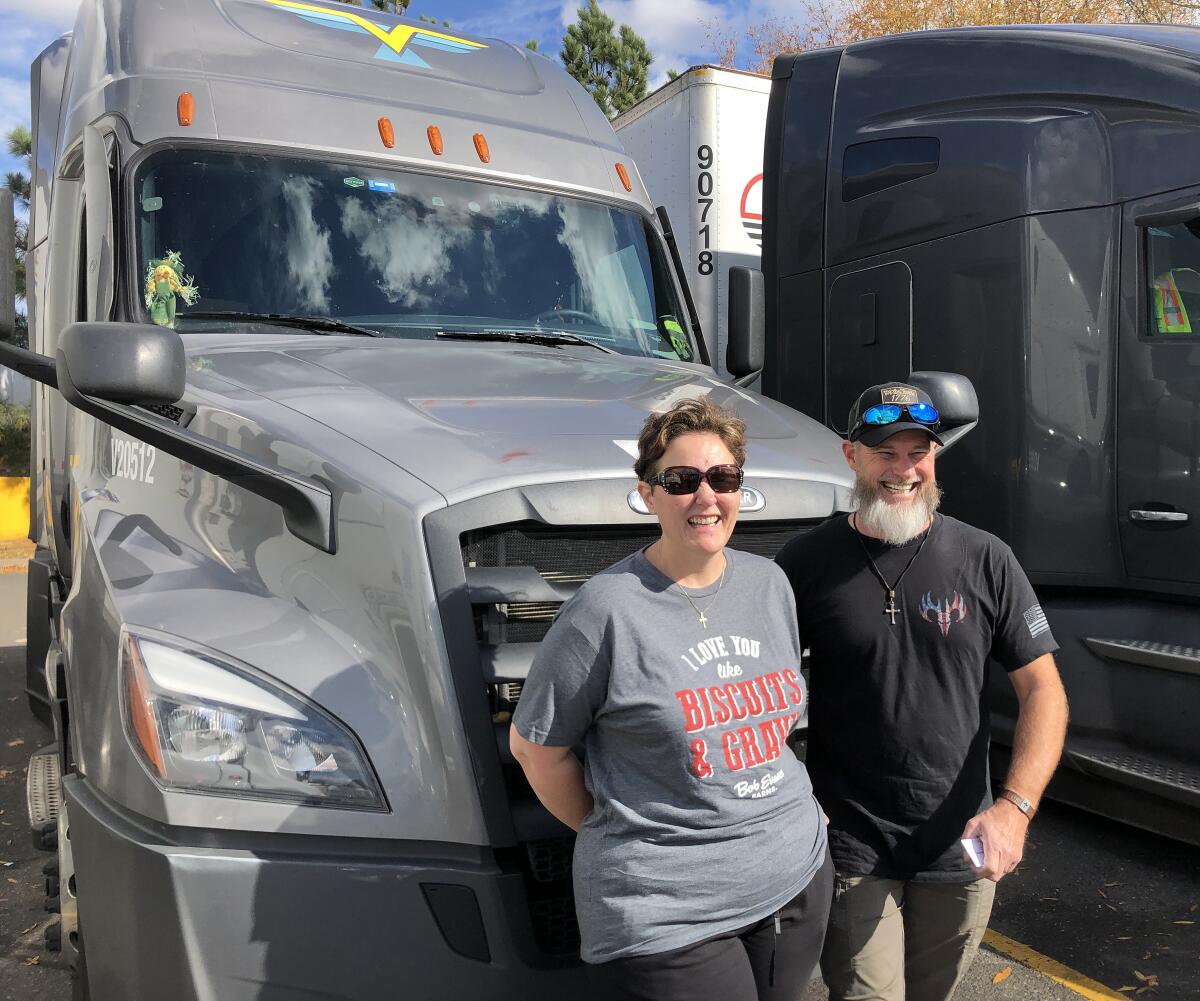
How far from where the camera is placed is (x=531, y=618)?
2670 millimetres

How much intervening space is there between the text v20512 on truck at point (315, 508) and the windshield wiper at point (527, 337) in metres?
0.02

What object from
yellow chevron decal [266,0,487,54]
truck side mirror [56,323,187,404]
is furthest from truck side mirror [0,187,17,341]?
yellow chevron decal [266,0,487,54]

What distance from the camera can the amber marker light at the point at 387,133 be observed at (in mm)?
4395

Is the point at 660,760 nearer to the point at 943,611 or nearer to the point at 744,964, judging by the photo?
the point at 744,964

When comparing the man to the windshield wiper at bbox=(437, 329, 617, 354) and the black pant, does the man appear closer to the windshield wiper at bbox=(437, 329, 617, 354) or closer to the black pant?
the black pant

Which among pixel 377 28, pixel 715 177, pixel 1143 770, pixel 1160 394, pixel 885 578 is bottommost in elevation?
pixel 1143 770

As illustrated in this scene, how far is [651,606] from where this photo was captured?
2.15m

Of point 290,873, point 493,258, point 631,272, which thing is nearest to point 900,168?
point 631,272

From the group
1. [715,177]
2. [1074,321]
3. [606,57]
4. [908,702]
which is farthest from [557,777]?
Result: [606,57]

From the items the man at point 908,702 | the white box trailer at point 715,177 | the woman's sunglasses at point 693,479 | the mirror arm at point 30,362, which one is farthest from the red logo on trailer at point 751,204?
the woman's sunglasses at point 693,479

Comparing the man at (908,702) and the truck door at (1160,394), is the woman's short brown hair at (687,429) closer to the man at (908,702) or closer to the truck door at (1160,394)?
the man at (908,702)

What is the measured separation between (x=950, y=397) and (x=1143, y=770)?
163 centimetres

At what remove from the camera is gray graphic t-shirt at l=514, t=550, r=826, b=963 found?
2074 mm

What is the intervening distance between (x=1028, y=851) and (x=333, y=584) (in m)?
3.40
